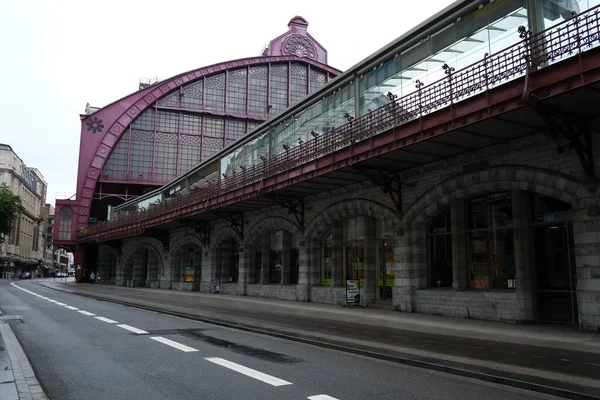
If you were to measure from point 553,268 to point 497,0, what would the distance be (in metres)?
9.30

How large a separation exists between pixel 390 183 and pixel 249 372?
1370 cm

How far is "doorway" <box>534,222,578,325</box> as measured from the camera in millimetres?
15219

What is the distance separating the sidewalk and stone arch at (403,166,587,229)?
14360mm

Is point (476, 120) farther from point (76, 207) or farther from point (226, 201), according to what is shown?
point (76, 207)

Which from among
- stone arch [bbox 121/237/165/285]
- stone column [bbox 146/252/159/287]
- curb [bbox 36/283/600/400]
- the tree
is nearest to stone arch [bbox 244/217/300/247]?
curb [bbox 36/283/600/400]

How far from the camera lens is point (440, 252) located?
19.9 m

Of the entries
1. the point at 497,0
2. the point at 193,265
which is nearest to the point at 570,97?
the point at 497,0

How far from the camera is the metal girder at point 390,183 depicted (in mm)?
20188

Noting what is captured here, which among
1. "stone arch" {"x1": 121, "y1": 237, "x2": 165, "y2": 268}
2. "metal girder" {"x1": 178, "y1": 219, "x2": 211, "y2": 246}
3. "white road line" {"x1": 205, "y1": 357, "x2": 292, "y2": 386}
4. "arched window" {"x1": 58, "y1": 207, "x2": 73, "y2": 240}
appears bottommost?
"white road line" {"x1": 205, "y1": 357, "x2": 292, "y2": 386}

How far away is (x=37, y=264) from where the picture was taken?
413ft

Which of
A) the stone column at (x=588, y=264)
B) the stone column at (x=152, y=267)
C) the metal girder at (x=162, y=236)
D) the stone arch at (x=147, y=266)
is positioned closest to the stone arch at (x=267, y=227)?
the stone column at (x=588, y=264)

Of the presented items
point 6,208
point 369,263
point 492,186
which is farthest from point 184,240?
point 492,186

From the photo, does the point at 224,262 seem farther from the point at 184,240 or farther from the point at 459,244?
the point at 459,244

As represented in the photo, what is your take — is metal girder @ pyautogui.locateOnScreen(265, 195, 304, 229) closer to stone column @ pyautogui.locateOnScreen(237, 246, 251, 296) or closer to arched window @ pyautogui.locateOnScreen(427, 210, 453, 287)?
stone column @ pyautogui.locateOnScreen(237, 246, 251, 296)
